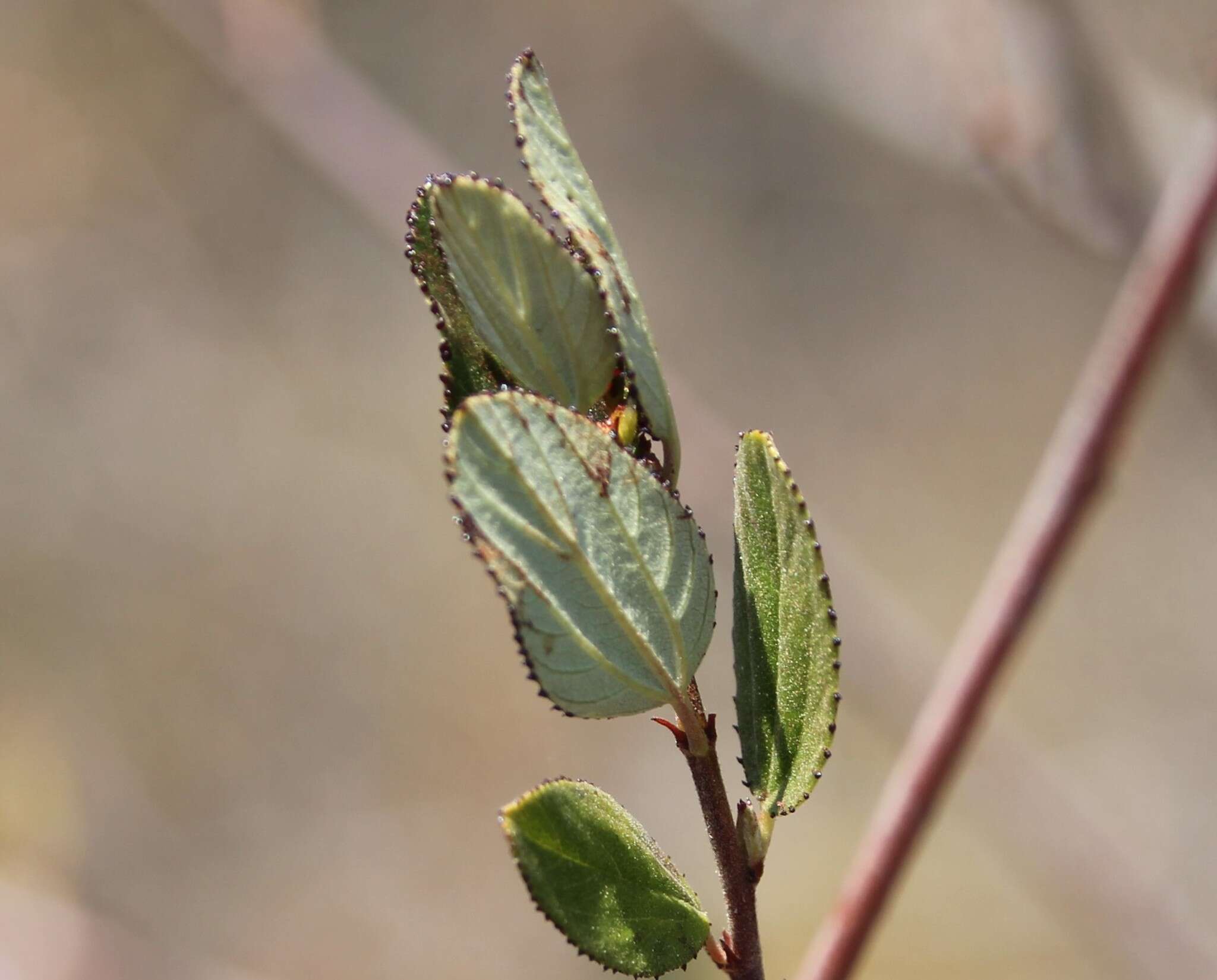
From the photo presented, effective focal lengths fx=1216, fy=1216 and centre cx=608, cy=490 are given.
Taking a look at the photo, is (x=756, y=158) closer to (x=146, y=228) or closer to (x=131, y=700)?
(x=146, y=228)

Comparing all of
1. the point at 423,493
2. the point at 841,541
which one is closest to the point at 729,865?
the point at 841,541

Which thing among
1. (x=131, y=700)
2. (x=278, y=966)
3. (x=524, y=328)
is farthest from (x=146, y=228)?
(x=524, y=328)

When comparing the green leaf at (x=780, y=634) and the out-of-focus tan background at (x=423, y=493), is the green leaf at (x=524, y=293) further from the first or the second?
the out-of-focus tan background at (x=423, y=493)

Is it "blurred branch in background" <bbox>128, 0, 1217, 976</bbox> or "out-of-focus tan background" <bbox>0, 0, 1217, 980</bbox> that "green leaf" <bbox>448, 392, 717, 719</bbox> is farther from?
"out-of-focus tan background" <bbox>0, 0, 1217, 980</bbox>

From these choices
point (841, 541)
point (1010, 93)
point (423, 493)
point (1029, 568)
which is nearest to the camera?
point (1029, 568)

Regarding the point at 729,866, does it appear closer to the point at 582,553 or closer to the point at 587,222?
the point at 582,553

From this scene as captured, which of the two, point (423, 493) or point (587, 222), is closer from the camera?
point (587, 222)
